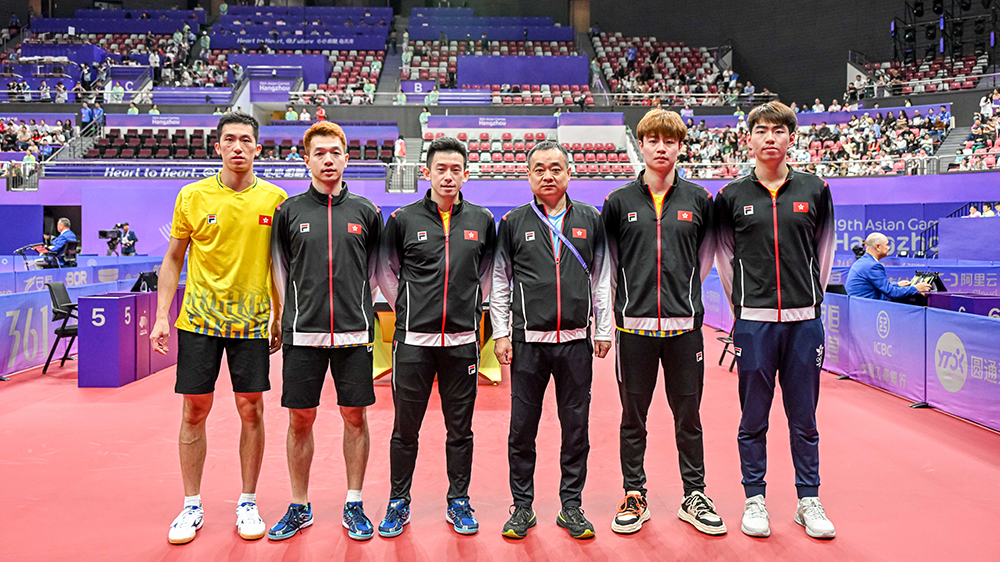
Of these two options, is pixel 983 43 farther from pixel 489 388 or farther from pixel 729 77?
pixel 489 388

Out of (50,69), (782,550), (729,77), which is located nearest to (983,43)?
(729,77)

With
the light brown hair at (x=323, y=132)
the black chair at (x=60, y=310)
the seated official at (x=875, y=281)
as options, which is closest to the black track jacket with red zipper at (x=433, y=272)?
the light brown hair at (x=323, y=132)

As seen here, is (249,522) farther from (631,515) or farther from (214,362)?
(631,515)

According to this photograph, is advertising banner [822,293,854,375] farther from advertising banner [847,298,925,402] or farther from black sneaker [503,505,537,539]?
black sneaker [503,505,537,539]

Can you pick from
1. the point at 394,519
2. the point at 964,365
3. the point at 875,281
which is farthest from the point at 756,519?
the point at 875,281

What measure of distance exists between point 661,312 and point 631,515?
1.08 m

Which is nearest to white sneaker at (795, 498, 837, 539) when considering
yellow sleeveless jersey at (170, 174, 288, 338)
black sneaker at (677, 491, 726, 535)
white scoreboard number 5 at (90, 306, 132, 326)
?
black sneaker at (677, 491, 726, 535)

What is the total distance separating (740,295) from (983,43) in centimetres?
2859

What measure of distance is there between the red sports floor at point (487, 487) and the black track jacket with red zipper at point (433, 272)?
106 centimetres

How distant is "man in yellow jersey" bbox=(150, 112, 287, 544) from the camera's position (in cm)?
316

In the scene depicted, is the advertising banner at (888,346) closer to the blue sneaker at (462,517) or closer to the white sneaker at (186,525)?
the blue sneaker at (462,517)

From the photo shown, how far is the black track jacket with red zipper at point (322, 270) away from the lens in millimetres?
3119

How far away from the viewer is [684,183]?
3.44m

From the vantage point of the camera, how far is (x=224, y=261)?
3.19 metres
